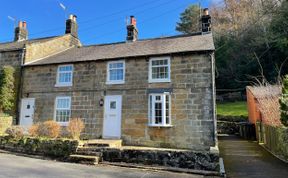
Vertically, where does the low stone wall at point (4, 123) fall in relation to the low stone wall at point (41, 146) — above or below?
above

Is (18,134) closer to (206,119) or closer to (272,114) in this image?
(206,119)

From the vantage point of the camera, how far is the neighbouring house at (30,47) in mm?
19642

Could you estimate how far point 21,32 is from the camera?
25.7 m

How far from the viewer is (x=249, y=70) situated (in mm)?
36406

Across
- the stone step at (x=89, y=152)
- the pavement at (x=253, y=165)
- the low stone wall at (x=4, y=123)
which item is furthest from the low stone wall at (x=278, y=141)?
the low stone wall at (x=4, y=123)

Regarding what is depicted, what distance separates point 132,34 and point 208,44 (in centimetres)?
726

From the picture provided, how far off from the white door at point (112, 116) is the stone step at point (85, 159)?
3.72m

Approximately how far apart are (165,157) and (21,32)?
22.1 m

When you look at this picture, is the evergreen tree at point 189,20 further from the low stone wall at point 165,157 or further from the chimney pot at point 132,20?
the low stone wall at point 165,157

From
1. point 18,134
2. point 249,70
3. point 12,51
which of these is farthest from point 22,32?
point 249,70

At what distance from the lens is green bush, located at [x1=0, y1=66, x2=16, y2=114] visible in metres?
18.4

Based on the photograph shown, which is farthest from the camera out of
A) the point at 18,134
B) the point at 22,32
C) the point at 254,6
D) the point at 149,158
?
the point at 254,6

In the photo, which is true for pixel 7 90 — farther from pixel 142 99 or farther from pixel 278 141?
pixel 278 141

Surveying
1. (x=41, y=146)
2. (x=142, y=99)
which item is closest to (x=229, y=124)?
(x=142, y=99)
